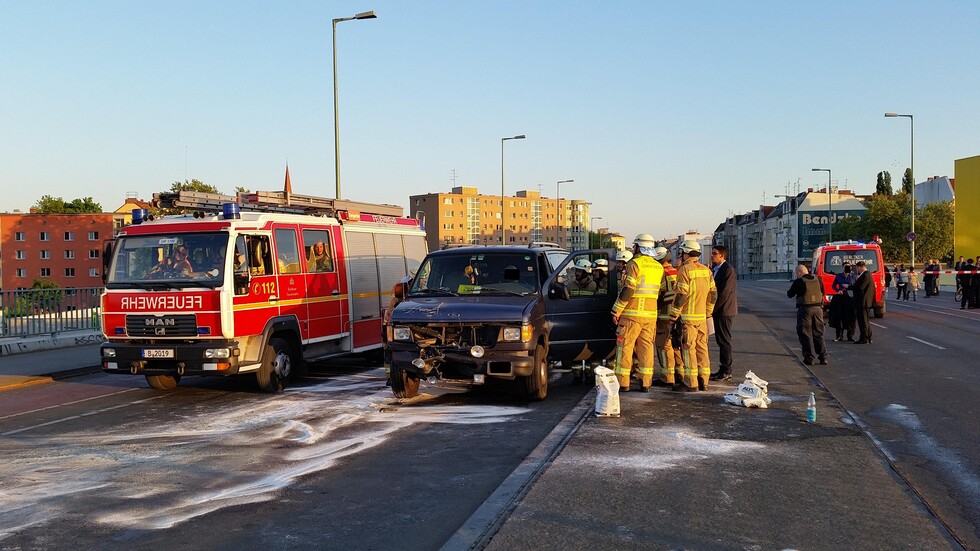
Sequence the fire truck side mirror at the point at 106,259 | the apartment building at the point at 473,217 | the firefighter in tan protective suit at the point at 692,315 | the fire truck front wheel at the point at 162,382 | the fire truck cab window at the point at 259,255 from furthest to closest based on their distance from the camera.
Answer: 1. the apartment building at the point at 473,217
2. the fire truck front wheel at the point at 162,382
3. the fire truck side mirror at the point at 106,259
4. the fire truck cab window at the point at 259,255
5. the firefighter in tan protective suit at the point at 692,315

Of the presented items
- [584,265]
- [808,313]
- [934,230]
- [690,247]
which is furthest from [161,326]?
[934,230]

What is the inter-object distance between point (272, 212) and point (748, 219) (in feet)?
549

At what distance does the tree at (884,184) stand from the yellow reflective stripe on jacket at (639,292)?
400 feet

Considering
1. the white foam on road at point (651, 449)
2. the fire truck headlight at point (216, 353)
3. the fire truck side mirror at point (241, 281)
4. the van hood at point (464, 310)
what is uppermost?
the fire truck side mirror at point (241, 281)

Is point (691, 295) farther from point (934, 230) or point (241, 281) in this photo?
point (934, 230)

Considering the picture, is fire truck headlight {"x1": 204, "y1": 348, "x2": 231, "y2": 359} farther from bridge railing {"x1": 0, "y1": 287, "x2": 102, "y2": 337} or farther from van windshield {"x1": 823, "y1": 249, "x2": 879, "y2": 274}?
van windshield {"x1": 823, "y1": 249, "x2": 879, "y2": 274}

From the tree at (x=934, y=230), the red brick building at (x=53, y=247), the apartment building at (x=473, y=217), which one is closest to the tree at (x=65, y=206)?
the red brick building at (x=53, y=247)

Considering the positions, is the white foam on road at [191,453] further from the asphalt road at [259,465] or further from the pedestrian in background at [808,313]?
the pedestrian in background at [808,313]

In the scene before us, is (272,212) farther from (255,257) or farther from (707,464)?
(707,464)

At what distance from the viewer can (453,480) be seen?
655cm

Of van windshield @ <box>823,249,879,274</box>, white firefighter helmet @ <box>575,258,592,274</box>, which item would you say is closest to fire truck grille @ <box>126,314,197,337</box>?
white firefighter helmet @ <box>575,258,592,274</box>

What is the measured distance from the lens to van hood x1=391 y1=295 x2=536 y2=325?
9.83 meters

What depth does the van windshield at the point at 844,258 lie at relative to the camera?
1001 inches

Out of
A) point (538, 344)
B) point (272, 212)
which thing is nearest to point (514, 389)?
point (538, 344)
